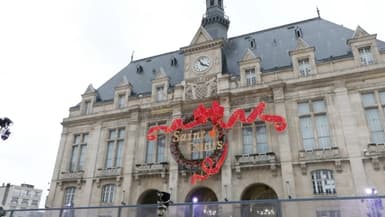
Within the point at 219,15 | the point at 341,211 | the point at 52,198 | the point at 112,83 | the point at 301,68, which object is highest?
the point at 219,15

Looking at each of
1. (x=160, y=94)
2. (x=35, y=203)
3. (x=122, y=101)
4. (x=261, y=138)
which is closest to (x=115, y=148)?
(x=122, y=101)

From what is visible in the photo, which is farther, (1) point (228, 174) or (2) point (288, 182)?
(1) point (228, 174)

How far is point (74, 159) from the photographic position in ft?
93.9

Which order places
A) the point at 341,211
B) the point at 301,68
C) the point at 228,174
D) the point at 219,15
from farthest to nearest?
the point at 219,15 → the point at 301,68 → the point at 228,174 → the point at 341,211

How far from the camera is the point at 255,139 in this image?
73.0 feet

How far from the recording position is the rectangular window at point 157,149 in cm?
2506

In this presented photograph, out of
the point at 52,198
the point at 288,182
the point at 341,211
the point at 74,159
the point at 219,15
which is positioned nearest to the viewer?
the point at 341,211

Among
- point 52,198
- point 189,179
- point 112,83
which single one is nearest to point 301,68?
point 189,179

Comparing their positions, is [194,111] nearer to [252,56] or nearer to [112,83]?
[252,56]

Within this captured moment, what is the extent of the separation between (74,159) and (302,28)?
86.1ft

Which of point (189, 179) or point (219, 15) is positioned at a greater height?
point (219, 15)

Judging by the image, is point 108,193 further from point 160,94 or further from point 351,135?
point 351,135

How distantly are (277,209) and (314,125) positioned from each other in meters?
13.4

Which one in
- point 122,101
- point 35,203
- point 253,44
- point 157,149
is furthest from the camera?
point 35,203
